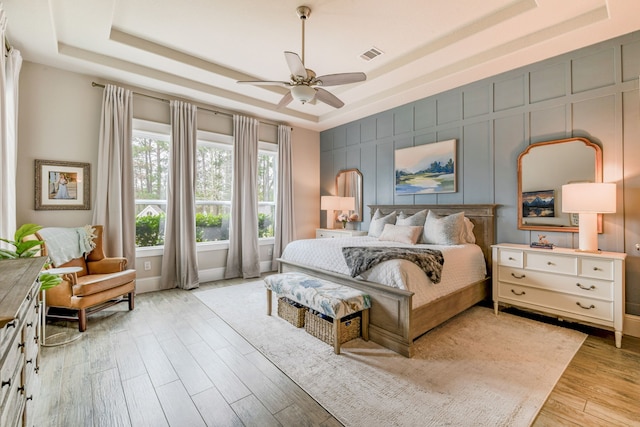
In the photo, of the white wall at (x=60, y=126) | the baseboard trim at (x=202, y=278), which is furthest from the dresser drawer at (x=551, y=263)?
the white wall at (x=60, y=126)

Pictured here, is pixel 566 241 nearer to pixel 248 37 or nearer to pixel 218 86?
pixel 248 37

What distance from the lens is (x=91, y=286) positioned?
2.96 m

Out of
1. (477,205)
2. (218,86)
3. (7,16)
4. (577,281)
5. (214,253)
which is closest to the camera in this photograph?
(7,16)

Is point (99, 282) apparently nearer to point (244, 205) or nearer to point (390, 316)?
point (244, 205)

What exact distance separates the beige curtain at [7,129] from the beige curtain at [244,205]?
105 inches

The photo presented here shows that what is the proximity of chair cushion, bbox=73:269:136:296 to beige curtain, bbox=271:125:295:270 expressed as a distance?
264 cm

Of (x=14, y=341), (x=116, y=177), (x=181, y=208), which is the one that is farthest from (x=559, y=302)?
(x=116, y=177)

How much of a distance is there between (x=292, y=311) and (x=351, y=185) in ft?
10.8

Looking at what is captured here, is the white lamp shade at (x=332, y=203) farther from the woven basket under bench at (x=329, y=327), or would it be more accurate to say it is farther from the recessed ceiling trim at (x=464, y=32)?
the woven basket under bench at (x=329, y=327)

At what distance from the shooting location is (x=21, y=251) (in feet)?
6.82

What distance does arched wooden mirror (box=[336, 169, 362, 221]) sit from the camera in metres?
5.64

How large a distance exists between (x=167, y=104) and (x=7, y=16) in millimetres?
1944

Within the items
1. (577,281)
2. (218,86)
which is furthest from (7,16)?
(577,281)

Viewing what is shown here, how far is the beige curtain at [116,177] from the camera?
12.6ft
